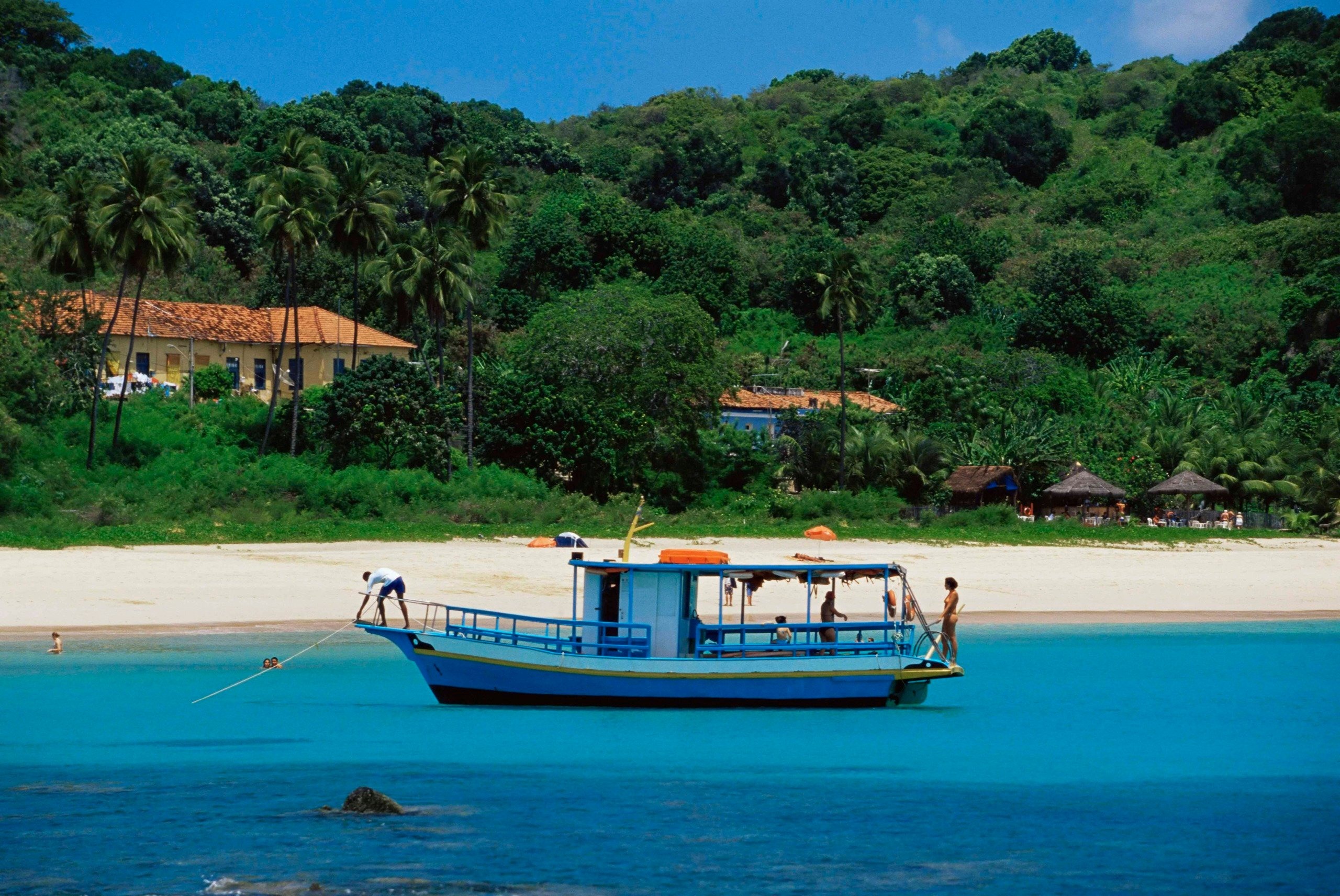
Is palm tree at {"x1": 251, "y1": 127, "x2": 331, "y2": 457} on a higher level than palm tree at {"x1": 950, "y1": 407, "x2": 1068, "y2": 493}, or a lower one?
higher

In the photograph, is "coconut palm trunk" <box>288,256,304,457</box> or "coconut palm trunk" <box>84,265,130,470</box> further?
"coconut palm trunk" <box>288,256,304,457</box>

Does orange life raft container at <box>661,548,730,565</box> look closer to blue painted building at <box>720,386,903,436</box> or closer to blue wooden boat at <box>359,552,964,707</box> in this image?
blue wooden boat at <box>359,552,964,707</box>

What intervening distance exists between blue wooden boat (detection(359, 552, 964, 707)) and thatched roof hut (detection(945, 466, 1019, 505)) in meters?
30.9

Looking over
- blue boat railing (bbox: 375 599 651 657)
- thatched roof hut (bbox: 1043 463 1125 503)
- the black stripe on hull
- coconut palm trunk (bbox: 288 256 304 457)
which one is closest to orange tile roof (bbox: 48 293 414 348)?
coconut palm trunk (bbox: 288 256 304 457)

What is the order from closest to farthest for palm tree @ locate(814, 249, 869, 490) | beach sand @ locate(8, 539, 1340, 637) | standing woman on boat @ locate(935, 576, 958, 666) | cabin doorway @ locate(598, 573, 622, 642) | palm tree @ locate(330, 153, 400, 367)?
cabin doorway @ locate(598, 573, 622, 642)
standing woman on boat @ locate(935, 576, 958, 666)
beach sand @ locate(8, 539, 1340, 637)
palm tree @ locate(330, 153, 400, 367)
palm tree @ locate(814, 249, 869, 490)

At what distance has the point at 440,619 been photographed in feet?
99.6

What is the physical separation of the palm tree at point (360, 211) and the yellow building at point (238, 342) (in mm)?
6609

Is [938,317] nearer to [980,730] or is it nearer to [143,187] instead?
[143,187]

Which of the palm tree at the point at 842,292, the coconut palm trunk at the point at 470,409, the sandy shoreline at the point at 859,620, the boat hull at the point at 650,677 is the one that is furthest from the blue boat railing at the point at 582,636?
the palm tree at the point at 842,292

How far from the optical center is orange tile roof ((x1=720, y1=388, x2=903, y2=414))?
6160cm

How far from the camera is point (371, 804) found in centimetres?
1644

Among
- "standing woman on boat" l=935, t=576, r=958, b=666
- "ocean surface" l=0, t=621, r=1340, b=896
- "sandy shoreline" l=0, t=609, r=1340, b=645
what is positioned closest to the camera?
"ocean surface" l=0, t=621, r=1340, b=896

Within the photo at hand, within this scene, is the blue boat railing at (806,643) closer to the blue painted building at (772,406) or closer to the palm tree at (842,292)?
the palm tree at (842,292)

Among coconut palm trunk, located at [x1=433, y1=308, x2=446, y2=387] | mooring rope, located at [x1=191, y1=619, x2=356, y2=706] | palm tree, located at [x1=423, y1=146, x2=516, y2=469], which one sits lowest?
mooring rope, located at [x1=191, y1=619, x2=356, y2=706]
